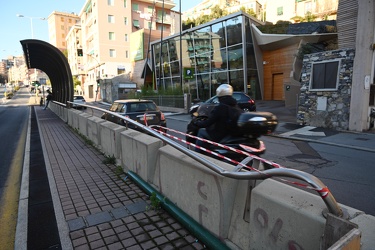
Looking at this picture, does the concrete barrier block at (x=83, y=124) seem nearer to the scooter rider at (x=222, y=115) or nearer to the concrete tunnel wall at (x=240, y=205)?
the concrete tunnel wall at (x=240, y=205)

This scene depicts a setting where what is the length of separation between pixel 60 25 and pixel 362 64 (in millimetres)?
112813

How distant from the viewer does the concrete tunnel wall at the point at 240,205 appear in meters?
1.98

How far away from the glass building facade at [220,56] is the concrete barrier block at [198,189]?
2001 centimetres

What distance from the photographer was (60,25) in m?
102

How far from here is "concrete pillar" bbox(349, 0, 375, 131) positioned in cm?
1050

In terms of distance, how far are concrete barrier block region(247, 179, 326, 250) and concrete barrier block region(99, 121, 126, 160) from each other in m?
4.14

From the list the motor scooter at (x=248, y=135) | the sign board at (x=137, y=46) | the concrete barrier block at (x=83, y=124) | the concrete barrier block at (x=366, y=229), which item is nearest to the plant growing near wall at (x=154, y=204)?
the motor scooter at (x=248, y=135)

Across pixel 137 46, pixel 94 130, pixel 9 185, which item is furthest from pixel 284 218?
pixel 137 46

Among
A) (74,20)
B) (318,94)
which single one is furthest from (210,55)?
(74,20)

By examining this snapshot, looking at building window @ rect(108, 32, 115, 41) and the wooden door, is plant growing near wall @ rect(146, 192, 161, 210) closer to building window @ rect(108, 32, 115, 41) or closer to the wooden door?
the wooden door

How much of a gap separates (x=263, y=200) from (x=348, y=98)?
10.9m

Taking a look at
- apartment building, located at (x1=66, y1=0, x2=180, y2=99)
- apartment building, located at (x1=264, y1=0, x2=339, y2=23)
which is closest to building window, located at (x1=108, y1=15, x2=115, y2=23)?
apartment building, located at (x1=66, y1=0, x2=180, y2=99)

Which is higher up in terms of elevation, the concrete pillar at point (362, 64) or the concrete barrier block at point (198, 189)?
the concrete pillar at point (362, 64)

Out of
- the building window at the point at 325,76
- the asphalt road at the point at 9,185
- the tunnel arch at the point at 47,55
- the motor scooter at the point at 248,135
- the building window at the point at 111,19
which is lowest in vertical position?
the asphalt road at the point at 9,185
